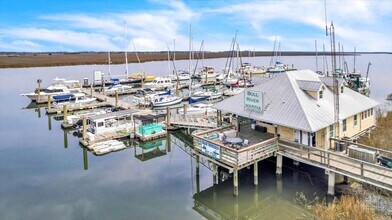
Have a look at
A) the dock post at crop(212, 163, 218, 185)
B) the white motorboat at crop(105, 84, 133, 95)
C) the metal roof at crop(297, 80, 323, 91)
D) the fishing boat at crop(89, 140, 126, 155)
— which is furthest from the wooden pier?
the white motorboat at crop(105, 84, 133, 95)

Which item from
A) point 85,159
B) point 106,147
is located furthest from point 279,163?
point 85,159

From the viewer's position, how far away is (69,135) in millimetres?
31297

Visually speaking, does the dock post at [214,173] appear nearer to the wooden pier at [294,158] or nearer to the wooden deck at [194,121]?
the wooden pier at [294,158]

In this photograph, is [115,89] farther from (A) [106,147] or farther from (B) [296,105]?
(B) [296,105]

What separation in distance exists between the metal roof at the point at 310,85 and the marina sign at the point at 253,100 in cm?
286

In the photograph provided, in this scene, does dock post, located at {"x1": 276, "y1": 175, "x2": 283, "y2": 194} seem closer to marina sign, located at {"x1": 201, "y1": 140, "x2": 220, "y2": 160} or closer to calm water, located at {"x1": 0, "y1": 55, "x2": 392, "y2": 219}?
calm water, located at {"x1": 0, "y1": 55, "x2": 392, "y2": 219}

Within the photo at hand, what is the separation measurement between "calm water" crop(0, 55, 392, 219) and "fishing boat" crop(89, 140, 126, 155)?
1.71 feet

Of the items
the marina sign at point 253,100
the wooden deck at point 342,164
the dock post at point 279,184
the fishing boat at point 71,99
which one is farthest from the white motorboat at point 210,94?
the wooden deck at point 342,164

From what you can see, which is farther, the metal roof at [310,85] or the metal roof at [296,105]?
the metal roof at [310,85]

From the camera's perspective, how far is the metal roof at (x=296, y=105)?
16889 mm

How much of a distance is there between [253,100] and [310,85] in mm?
3597

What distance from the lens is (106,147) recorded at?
2594cm

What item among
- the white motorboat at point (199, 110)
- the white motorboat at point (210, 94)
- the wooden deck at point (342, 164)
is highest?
the white motorboat at point (210, 94)

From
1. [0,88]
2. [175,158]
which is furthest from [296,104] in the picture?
[0,88]
